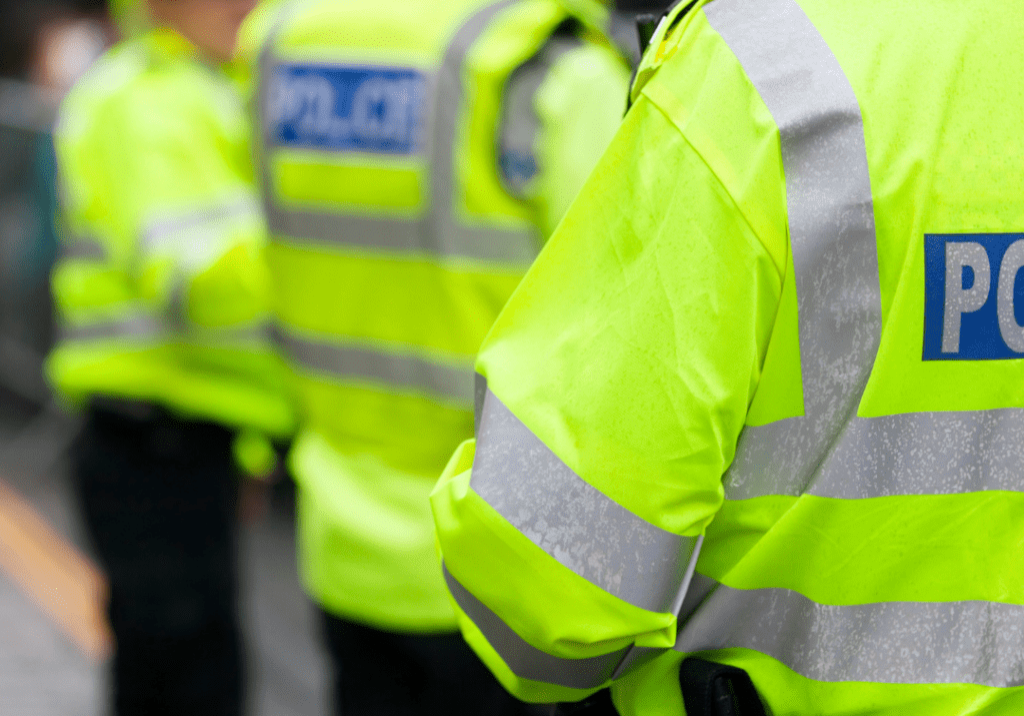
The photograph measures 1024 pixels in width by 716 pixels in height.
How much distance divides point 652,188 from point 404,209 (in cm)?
90

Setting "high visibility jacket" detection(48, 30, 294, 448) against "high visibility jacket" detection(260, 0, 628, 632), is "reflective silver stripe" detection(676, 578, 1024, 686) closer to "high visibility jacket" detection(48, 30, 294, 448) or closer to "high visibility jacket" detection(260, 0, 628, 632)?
"high visibility jacket" detection(260, 0, 628, 632)

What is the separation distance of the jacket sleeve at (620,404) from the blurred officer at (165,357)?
1.50 metres

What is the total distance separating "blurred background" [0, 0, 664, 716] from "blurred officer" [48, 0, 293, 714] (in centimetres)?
24

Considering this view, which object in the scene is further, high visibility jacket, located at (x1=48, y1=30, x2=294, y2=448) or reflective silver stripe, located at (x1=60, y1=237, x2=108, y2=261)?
reflective silver stripe, located at (x1=60, y1=237, x2=108, y2=261)

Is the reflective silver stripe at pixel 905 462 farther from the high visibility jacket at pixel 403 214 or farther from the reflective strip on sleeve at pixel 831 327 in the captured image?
the high visibility jacket at pixel 403 214

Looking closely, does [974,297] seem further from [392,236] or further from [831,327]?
[392,236]

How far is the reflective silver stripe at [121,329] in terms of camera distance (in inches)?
102

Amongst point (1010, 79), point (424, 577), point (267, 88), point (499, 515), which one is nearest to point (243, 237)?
point (267, 88)

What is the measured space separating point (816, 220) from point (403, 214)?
3.27 ft

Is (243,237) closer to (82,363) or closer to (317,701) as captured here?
(82,363)

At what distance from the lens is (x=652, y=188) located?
0.95 meters

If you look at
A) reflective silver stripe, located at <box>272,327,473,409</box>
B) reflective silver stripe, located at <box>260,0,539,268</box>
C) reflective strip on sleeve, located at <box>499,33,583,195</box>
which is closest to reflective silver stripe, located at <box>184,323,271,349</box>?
reflective silver stripe, located at <box>272,327,473,409</box>

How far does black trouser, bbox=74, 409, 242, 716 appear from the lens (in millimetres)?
2652

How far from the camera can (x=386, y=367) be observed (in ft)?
6.15
